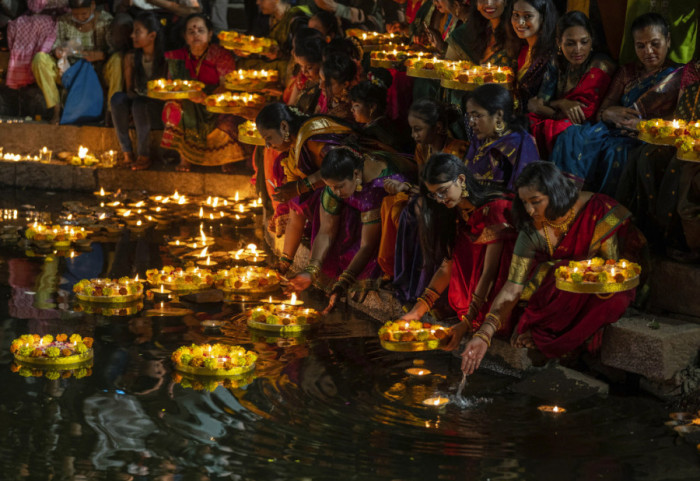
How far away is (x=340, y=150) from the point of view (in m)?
6.90

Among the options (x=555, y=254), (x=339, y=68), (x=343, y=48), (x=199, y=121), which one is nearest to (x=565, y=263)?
(x=555, y=254)

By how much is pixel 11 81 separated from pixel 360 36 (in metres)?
4.72

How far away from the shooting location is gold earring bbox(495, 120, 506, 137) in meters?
6.33

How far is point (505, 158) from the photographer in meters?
6.37

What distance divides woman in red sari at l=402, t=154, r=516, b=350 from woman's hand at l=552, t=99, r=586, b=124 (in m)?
0.92

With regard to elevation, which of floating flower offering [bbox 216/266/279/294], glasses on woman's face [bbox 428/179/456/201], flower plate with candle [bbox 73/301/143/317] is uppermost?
glasses on woman's face [bbox 428/179/456/201]

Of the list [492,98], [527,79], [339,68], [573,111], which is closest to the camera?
[492,98]

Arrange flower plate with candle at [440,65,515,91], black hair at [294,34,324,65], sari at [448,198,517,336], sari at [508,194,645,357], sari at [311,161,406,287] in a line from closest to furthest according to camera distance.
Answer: sari at [508,194,645,357] → sari at [448,198,517,336] → flower plate with candle at [440,65,515,91] → sari at [311,161,406,287] → black hair at [294,34,324,65]

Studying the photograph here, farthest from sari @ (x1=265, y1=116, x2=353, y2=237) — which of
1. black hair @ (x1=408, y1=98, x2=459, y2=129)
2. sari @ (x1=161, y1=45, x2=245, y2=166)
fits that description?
sari @ (x1=161, y1=45, x2=245, y2=166)

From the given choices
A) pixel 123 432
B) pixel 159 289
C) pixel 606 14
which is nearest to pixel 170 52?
pixel 159 289

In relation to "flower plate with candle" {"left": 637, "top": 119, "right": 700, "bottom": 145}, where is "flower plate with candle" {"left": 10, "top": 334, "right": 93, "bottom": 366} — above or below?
below

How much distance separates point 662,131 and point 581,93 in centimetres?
128

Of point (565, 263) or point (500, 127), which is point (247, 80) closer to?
point (500, 127)

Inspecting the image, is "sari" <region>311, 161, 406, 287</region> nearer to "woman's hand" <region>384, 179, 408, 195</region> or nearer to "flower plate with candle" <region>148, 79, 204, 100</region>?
"woman's hand" <region>384, 179, 408, 195</region>
